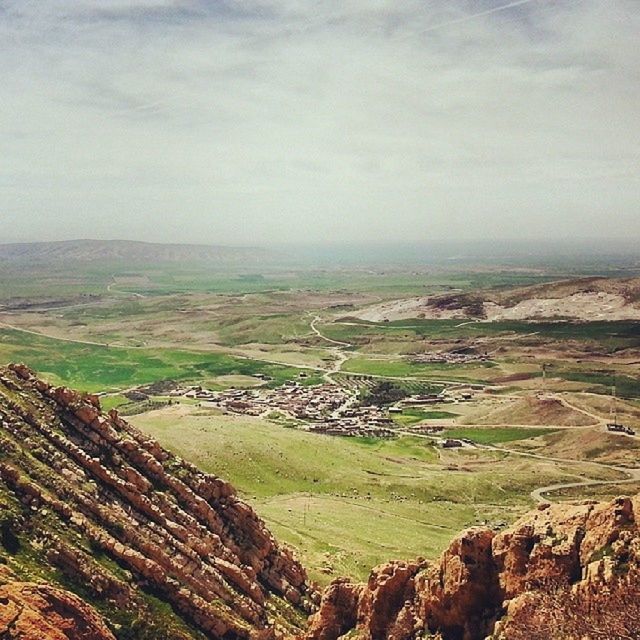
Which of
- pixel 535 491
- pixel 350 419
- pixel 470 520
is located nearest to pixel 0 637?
pixel 470 520

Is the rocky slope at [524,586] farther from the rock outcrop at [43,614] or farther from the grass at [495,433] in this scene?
the grass at [495,433]

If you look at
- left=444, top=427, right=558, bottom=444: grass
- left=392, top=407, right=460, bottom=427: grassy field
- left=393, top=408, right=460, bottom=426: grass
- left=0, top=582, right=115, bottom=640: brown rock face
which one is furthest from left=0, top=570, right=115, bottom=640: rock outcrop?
left=393, top=408, right=460, bottom=426: grass

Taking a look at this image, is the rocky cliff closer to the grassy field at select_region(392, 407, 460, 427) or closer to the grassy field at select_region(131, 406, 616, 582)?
the grassy field at select_region(131, 406, 616, 582)

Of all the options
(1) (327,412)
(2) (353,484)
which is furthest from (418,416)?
(2) (353,484)

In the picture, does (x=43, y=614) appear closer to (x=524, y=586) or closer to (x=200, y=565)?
(x=200, y=565)

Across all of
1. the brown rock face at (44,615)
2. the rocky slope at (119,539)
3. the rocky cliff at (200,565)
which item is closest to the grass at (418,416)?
the rocky slope at (119,539)
